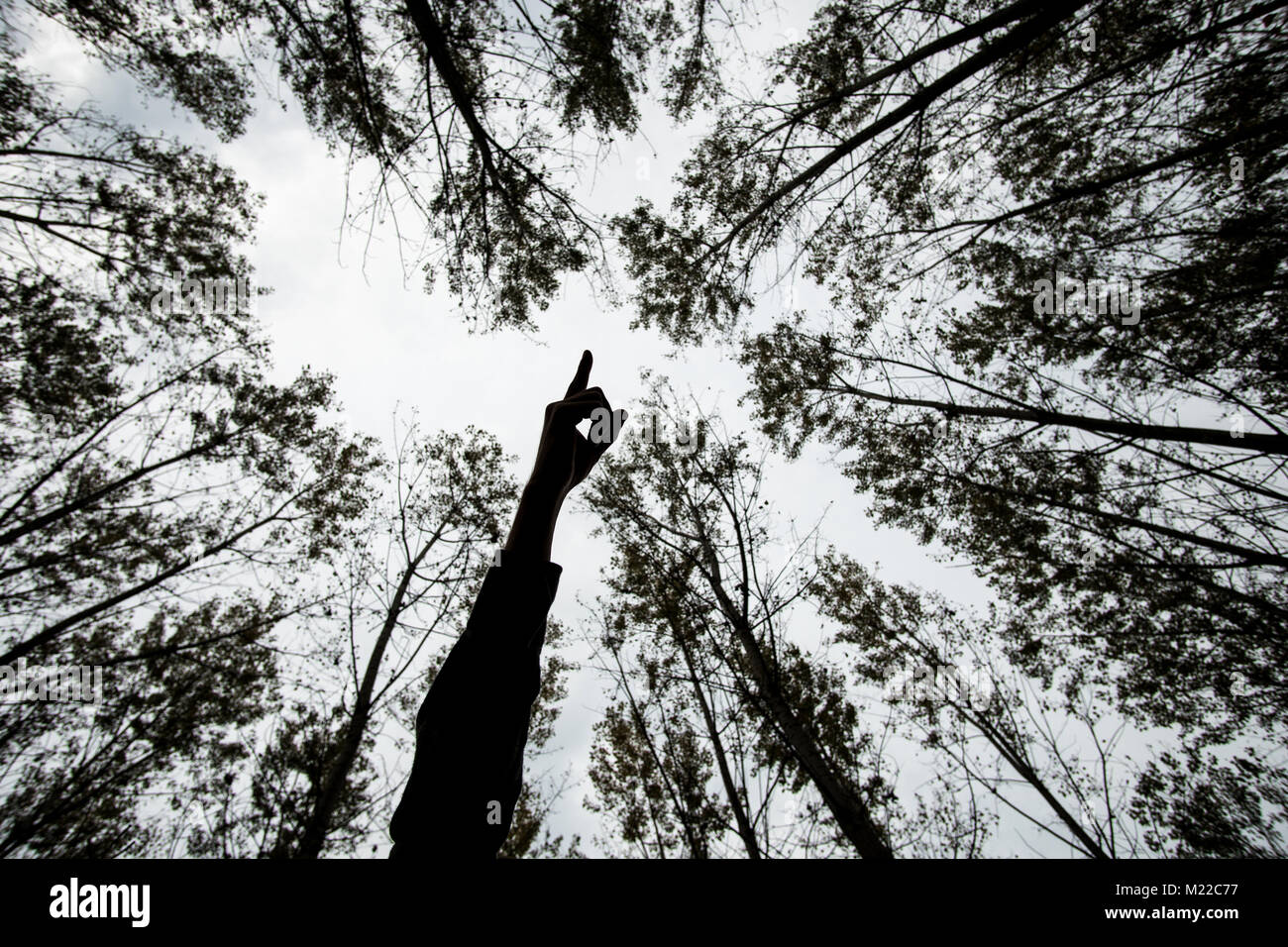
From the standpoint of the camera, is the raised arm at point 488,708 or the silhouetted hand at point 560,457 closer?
the raised arm at point 488,708

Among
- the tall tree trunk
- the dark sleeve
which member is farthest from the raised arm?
the tall tree trunk

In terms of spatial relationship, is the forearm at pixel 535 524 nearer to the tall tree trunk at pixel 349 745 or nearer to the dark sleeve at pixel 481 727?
the dark sleeve at pixel 481 727

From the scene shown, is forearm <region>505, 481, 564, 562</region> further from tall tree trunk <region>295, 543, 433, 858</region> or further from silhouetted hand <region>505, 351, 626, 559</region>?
tall tree trunk <region>295, 543, 433, 858</region>

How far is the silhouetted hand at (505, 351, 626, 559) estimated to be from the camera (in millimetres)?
1728

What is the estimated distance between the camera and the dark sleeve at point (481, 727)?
4.01 ft

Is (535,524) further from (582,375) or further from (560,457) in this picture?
(582,375)

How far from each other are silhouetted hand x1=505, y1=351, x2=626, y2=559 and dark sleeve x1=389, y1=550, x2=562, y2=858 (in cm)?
10

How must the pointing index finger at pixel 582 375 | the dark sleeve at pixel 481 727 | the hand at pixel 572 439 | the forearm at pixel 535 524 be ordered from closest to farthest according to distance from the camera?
1. the dark sleeve at pixel 481 727
2. the forearm at pixel 535 524
3. the hand at pixel 572 439
4. the pointing index finger at pixel 582 375

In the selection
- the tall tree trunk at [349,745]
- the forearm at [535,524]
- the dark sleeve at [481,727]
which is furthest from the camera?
the tall tree trunk at [349,745]

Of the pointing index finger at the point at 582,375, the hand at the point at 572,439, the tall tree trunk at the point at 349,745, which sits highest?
the pointing index finger at the point at 582,375

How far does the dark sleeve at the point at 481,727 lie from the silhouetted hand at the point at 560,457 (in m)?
0.10

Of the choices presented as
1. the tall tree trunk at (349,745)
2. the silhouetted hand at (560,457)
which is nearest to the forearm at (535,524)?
the silhouetted hand at (560,457)
